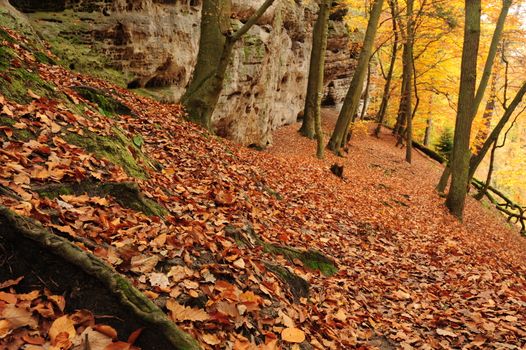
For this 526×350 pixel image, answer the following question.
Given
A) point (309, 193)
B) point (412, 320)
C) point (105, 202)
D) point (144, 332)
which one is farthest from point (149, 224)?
point (309, 193)

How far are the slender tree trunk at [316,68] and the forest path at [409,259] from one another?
2.58 meters

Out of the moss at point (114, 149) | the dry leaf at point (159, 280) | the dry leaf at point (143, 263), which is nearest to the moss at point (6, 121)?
the moss at point (114, 149)

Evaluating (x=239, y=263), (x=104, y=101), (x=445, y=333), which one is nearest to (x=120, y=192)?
(x=239, y=263)

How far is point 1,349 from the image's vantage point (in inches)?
66.1

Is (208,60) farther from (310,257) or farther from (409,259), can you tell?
(409,259)

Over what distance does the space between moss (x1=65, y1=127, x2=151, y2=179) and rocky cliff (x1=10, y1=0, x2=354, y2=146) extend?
5265mm

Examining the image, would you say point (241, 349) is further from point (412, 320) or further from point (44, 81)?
point (44, 81)

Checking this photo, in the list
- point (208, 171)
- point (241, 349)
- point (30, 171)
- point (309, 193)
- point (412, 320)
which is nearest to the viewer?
point (241, 349)

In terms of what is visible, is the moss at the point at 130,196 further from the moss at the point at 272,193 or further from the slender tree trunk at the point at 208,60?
the slender tree trunk at the point at 208,60

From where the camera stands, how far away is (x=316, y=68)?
14844mm

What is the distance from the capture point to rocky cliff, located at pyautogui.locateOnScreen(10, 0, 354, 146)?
9.08 meters

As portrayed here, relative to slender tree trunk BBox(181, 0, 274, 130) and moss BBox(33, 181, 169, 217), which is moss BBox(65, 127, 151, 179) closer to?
moss BBox(33, 181, 169, 217)

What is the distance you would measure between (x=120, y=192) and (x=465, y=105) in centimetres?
1002

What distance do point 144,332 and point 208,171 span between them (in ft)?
13.9
